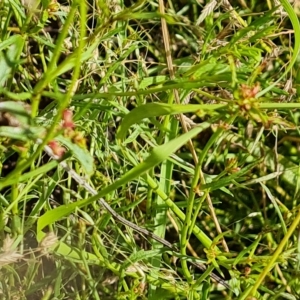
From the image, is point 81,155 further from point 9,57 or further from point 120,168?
point 120,168

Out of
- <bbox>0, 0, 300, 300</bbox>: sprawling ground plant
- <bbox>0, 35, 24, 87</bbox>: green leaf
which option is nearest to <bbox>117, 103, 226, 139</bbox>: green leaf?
<bbox>0, 0, 300, 300</bbox>: sprawling ground plant

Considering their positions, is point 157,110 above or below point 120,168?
above

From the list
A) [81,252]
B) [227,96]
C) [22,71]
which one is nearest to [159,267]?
[81,252]

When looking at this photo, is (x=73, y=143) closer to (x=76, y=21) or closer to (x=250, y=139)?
(x=76, y=21)

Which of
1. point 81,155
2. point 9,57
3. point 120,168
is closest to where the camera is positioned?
point 81,155

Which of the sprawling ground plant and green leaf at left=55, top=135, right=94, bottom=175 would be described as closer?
green leaf at left=55, top=135, right=94, bottom=175

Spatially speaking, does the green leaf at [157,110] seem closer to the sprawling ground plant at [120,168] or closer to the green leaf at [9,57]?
the sprawling ground plant at [120,168]

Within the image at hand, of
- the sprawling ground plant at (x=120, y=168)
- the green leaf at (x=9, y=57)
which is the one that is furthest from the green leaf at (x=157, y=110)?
the green leaf at (x=9, y=57)

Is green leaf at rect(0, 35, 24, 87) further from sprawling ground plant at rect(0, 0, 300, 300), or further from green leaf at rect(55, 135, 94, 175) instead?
green leaf at rect(55, 135, 94, 175)

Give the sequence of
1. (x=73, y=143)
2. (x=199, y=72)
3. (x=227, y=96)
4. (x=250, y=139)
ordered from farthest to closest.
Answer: (x=250, y=139), (x=227, y=96), (x=199, y=72), (x=73, y=143)

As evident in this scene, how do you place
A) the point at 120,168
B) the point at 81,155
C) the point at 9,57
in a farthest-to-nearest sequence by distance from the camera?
the point at 120,168 < the point at 9,57 < the point at 81,155

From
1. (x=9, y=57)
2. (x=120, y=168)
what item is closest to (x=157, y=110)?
(x=9, y=57)
